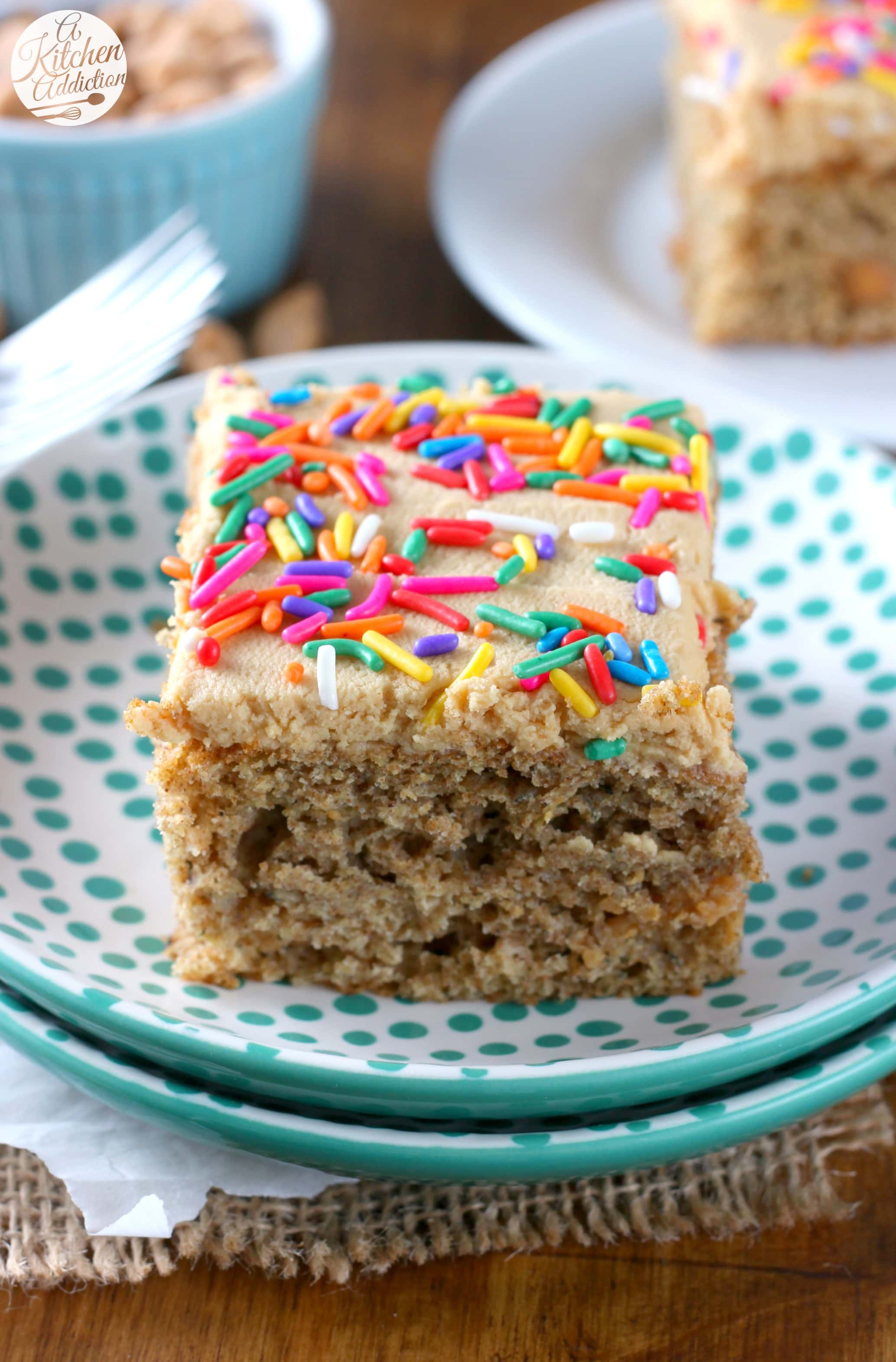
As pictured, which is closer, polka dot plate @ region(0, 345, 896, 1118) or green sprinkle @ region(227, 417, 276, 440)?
polka dot plate @ region(0, 345, 896, 1118)

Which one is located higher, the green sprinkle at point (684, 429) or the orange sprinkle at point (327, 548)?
the green sprinkle at point (684, 429)

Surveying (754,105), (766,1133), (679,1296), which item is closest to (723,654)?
(766,1133)

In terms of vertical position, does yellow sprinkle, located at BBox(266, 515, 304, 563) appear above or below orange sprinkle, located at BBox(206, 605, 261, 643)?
above

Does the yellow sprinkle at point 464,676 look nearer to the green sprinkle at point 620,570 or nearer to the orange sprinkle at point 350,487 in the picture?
the green sprinkle at point 620,570

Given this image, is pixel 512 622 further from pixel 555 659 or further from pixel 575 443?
Result: pixel 575 443

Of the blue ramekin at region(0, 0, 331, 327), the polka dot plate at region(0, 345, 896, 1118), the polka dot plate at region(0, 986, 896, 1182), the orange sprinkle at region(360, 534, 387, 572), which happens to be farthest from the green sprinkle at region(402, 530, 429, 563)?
the blue ramekin at region(0, 0, 331, 327)

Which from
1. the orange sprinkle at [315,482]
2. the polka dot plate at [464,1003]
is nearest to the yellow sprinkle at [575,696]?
the polka dot plate at [464,1003]

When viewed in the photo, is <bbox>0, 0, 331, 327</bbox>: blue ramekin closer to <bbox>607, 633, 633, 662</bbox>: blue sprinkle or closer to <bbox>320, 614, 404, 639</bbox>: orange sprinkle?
<bbox>320, 614, 404, 639</bbox>: orange sprinkle
